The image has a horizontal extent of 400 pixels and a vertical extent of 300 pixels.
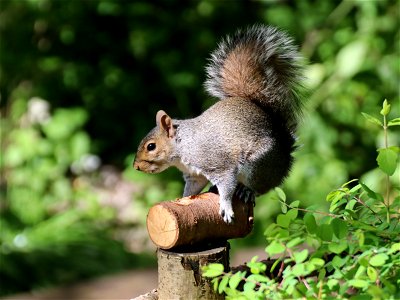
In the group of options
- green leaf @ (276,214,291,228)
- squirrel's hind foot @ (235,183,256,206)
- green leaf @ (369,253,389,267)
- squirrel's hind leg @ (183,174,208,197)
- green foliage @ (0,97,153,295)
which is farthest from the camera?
green foliage @ (0,97,153,295)

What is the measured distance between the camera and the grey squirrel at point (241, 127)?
6.46 ft

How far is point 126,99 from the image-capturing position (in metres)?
4.46

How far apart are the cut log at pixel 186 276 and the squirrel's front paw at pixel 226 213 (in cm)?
11

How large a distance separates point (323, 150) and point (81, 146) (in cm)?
125

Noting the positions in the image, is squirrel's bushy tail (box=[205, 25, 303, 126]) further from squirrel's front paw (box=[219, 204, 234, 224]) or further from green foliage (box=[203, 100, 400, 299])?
green foliage (box=[203, 100, 400, 299])

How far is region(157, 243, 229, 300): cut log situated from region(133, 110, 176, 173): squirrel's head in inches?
16.3

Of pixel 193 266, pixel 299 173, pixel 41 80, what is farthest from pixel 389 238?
pixel 41 80

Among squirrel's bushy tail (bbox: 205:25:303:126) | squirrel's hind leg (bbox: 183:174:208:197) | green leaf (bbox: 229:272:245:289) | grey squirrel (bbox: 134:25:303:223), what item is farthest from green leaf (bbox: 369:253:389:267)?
squirrel's bushy tail (bbox: 205:25:303:126)

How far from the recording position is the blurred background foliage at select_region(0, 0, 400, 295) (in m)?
3.87

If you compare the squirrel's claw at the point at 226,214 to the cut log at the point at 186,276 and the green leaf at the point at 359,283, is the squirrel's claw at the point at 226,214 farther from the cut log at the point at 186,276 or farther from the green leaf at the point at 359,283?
the green leaf at the point at 359,283

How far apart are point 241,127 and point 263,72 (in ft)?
0.74

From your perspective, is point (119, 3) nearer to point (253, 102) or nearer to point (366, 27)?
point (366, 27)

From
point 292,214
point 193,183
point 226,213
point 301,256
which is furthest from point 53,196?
point 301,256

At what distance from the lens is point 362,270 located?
1282 millimetres
